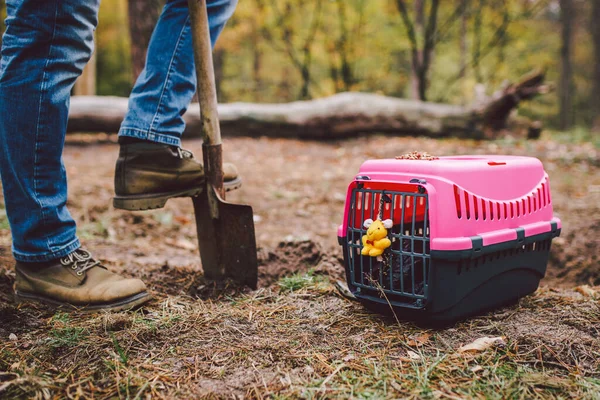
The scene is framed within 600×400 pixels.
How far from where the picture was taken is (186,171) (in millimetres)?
1821

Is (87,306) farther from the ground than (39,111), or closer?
closer

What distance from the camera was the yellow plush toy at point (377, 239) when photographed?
139 centimetres

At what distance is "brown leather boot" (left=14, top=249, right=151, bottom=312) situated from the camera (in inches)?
61.6

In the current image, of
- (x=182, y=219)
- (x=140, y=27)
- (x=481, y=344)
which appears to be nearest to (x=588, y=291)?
(x=481, y=344)

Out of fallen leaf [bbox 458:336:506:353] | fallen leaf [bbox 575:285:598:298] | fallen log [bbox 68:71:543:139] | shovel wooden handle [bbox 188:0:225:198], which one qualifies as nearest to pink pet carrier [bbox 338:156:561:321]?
fallen leaf [bbox 458:336:506:353]

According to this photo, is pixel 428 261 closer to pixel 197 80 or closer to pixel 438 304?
pixel 438 304

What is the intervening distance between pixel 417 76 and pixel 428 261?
9.40 m

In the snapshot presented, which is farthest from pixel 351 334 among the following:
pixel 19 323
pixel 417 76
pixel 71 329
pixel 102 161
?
pixel 417 76

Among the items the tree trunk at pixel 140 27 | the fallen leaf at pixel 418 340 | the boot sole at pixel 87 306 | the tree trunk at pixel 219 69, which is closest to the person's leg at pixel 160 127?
the boot sole at pixel 87 306

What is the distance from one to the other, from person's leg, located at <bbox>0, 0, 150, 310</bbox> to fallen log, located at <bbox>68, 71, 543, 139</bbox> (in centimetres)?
547

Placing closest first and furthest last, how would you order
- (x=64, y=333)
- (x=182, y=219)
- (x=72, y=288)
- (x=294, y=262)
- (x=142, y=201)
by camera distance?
1. (x=64, y=333)
2. (x=72, y=288)
3. (x=142, y=201)
4. (x=294, y=262)
5. (x=182, y=219)

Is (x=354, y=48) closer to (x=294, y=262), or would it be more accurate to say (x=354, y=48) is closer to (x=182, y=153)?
(x=294, y=262)

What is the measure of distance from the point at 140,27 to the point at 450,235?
5920mm

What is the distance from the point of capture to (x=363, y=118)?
7125mm
